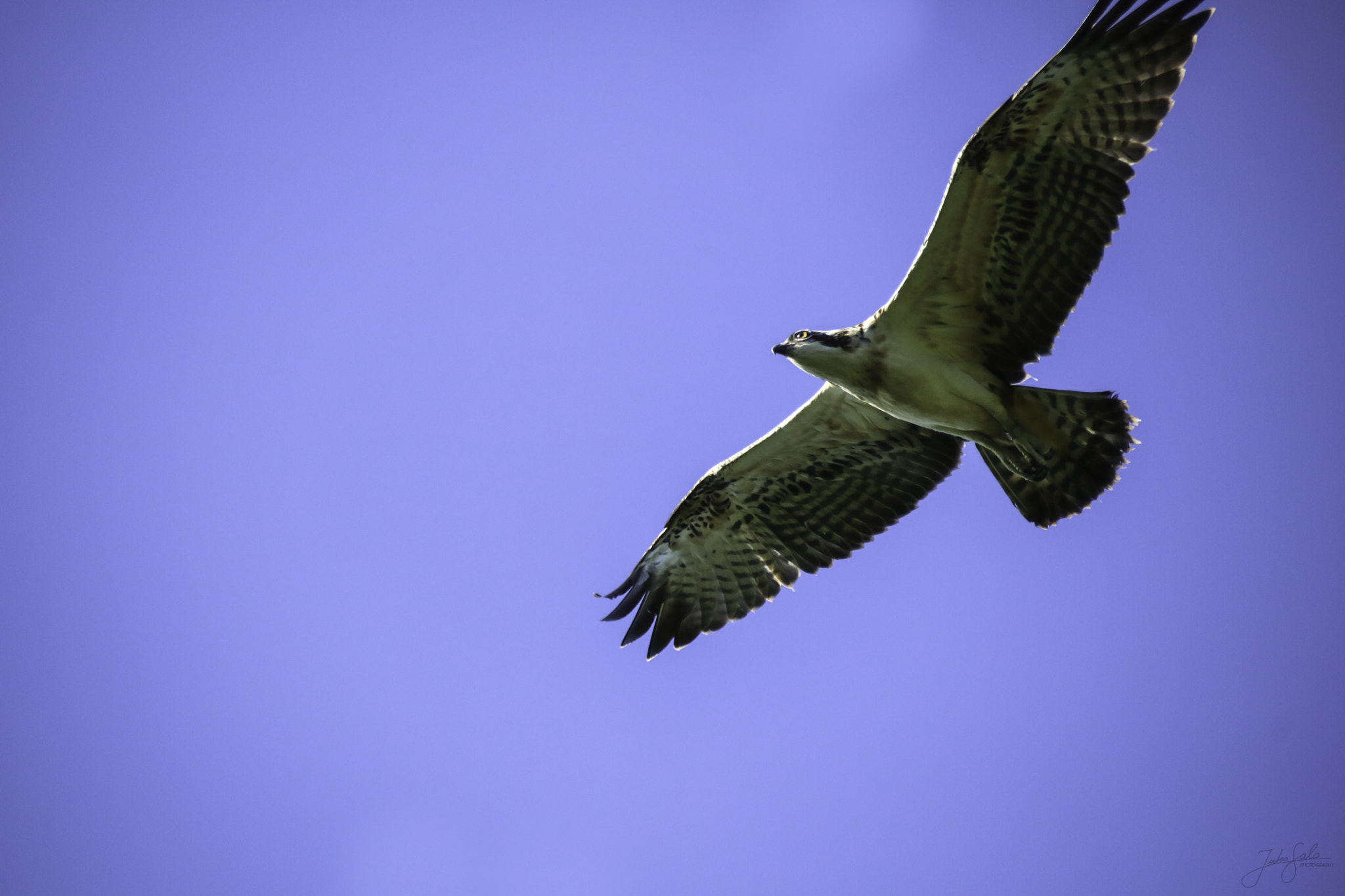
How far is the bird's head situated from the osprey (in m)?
0.01

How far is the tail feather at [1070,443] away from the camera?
6910mm

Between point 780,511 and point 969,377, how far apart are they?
7.00 feet

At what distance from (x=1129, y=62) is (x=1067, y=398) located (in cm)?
230

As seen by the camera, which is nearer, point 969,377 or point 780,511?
point 969,377

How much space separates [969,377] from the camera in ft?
23.1

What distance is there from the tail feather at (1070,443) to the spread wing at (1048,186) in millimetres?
356

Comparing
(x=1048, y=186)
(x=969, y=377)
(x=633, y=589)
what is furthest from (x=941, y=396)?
(x=633, y=589)

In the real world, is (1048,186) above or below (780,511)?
above

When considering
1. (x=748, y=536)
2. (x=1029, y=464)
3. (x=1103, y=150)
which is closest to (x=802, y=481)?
(x=748, y=536)

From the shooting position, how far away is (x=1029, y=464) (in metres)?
7.08

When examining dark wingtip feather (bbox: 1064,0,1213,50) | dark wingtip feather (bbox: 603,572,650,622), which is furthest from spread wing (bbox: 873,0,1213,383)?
dark wingtip feather (bbox: 603,572,650,622)

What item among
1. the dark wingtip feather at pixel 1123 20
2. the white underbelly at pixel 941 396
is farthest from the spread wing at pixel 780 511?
the dark wingtip feather at pixel 1123 20

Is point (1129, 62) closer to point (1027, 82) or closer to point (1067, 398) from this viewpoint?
point (1027, 82)

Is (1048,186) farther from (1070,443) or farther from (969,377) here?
(1070,443)
